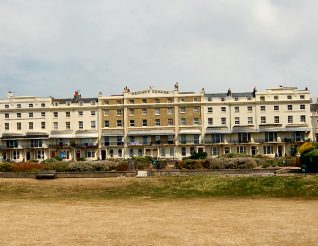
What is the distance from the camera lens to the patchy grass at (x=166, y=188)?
3394cm

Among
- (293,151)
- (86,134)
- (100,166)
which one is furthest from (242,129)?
(100,166)

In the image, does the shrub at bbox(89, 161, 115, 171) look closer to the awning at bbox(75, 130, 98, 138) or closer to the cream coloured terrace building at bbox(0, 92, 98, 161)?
the cream coloured terrace building at bbox(0, 92, 98, 161)

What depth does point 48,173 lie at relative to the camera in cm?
4400

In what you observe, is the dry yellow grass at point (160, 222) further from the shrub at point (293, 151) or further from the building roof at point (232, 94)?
the building roof at point (232, 94)

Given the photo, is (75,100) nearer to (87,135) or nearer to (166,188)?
(87,135)

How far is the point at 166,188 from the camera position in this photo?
120ft

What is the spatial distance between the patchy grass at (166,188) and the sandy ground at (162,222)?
10.1 ft

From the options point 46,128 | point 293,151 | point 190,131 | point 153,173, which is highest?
point 46,128

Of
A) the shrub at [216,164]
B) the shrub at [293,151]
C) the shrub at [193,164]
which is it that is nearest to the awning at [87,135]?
the shrub at [193,164]

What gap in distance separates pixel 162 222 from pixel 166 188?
14843 mm

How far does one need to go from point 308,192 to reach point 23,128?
6446cm

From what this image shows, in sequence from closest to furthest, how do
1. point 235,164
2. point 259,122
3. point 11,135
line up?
point 235,164
point 259,122
point 11,135

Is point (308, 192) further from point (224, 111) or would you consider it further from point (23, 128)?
point (23, 128)

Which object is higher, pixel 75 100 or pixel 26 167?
pixel 75 100
